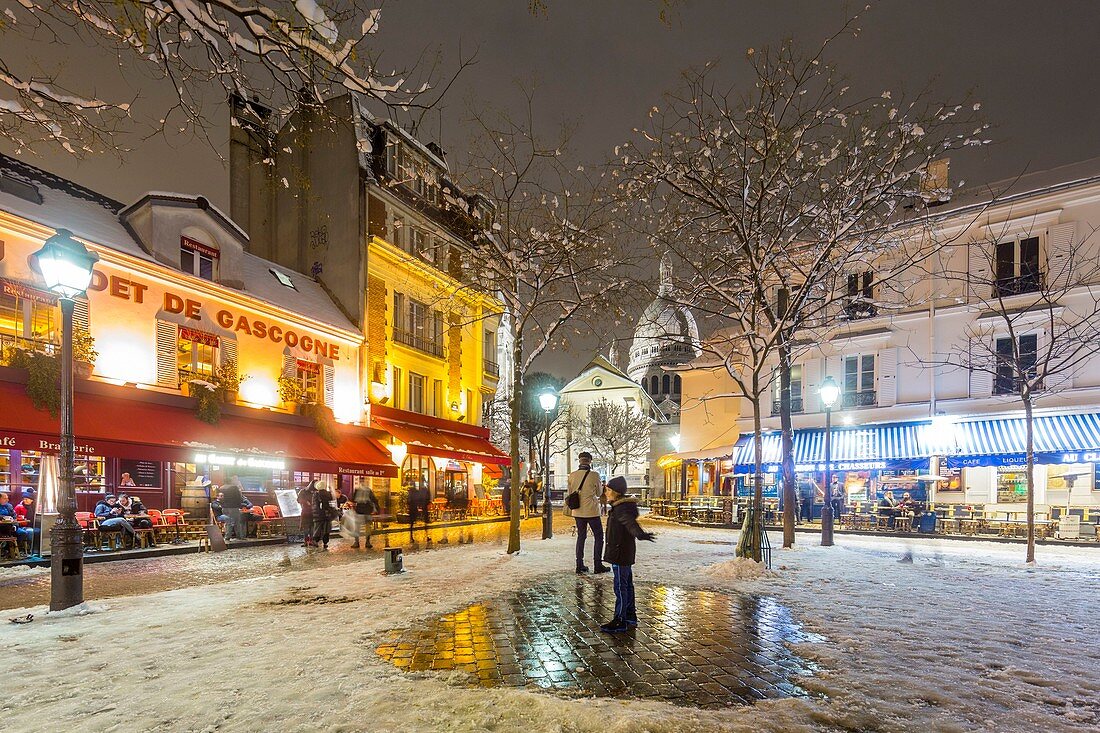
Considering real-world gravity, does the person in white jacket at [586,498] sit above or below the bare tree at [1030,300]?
below

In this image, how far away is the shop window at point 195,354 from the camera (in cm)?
1708

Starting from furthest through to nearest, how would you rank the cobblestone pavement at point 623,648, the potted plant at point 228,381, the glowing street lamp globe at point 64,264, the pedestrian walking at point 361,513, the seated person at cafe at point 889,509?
1. the seated person at cafe at point 889,509
2. the potted plant at point 228,381
3. the pedestrian walking at point 361,513
4. the glowing street lamp globe at point 64,264
5. the cobblestone pavement at point 623,648

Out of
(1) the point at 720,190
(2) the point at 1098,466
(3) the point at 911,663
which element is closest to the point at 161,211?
(1) the point at 720,190

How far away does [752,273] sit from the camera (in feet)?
38.3

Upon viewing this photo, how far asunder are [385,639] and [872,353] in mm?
23800

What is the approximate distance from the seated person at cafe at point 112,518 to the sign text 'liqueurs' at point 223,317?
500cm

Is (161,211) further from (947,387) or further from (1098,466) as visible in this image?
(1098,466)

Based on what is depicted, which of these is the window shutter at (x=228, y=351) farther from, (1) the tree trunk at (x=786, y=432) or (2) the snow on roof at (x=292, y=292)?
(1) the tree trunk at (x=786, y=432)

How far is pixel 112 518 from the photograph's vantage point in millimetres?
13867

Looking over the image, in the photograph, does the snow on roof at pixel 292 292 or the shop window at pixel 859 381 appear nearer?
the snow on roof at pixel 292 292

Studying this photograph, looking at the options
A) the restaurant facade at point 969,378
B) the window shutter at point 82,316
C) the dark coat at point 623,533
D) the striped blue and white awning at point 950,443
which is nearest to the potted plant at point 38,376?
the window shutter at point 82,316

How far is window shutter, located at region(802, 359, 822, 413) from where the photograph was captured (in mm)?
26391

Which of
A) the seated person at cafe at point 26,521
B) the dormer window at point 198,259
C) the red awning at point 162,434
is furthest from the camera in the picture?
the dormer window at point 198,259

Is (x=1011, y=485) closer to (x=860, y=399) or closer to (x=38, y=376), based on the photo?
(x=860, y=399)
